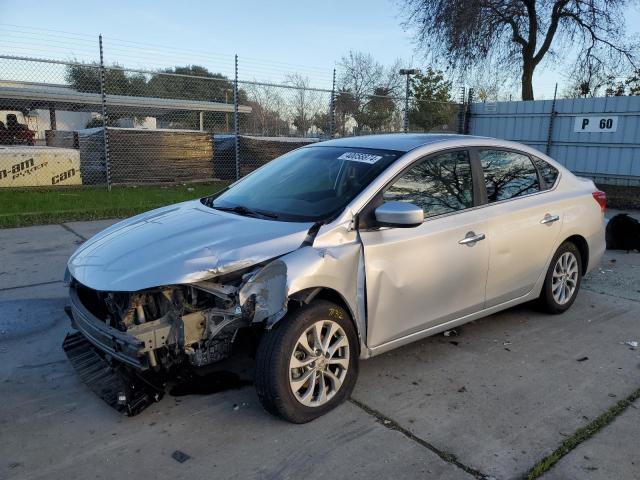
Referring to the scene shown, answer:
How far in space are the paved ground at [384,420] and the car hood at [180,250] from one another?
818mm

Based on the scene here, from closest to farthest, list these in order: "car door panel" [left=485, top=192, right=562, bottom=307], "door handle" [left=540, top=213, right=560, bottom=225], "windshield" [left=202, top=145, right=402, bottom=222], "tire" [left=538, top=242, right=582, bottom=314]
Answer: "windshield" [left=202, top=145, right=402, bottom=222] → "car door panel" [left=485, top=192, right=562, bottom=307] → "door handle" [left=540, top=213, right=560, bottom=225] → "tire" [left=538, top=242, right=582, bottom=314]

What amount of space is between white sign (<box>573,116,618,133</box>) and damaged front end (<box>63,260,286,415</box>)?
13.9m

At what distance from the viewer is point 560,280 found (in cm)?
465

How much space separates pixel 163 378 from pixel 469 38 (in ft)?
58.9

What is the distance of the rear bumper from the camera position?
106 inches

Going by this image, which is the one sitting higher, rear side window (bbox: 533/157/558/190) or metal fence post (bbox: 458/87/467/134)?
metal fence post (bbox: 458/87/467/134)

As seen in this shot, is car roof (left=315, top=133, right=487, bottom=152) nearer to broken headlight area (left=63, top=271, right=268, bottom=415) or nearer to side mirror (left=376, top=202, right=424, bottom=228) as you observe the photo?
side mirror (left=376, top=202, right=424, bottom=228)

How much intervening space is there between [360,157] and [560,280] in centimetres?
228

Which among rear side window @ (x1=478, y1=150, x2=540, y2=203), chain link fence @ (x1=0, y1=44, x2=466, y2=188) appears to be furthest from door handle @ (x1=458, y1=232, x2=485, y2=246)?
chain link fence @ (x1=0, y1=44, x2=466, y2=188)

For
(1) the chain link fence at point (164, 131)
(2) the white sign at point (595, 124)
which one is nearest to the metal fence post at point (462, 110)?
(1) the chain link fence at point (164, 131)

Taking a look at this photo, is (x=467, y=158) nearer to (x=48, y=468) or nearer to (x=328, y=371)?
(x=328, y=371)

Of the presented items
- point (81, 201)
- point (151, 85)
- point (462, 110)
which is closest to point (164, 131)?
point (151, 85)

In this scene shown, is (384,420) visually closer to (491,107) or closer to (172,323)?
(172,323)

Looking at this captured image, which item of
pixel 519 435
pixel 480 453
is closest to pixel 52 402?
pixel 480 453
